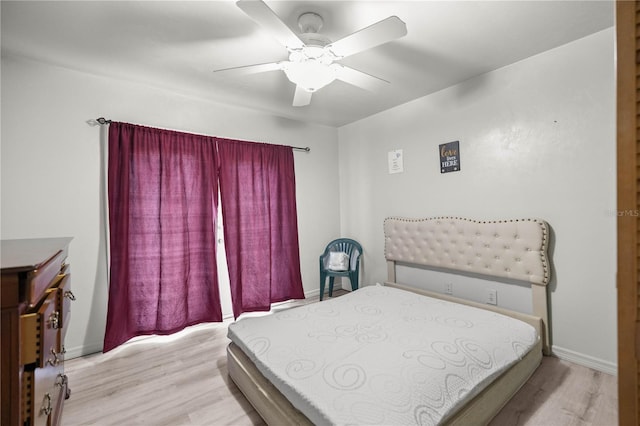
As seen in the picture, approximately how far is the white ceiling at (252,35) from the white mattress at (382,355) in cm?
204

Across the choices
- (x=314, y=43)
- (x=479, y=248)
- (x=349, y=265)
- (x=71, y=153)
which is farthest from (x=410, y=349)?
(x=71, y=153)

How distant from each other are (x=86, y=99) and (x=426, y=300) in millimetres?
3499

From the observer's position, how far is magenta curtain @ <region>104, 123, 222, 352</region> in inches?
98.1

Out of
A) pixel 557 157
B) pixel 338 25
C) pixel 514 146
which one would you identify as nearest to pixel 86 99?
pixel 338 25

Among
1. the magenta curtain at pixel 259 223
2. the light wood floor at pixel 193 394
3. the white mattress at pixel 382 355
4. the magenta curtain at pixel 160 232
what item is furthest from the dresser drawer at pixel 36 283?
the magenta curtain at pixel 259 223

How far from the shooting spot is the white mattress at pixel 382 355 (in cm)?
122

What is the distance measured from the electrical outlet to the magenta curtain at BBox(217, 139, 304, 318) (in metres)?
2.13

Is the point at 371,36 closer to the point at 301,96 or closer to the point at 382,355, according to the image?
the point at 301,96

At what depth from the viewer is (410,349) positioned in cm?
161

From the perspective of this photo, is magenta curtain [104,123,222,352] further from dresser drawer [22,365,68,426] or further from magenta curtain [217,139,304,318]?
dresser drawer [22,365,68,426]

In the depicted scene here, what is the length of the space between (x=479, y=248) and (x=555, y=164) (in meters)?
0.90

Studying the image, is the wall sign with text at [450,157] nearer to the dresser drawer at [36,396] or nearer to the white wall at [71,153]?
the white wall at [71,153]

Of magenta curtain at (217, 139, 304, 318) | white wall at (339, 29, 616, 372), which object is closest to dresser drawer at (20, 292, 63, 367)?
magenta curtain at (217, 139, 304, 318)

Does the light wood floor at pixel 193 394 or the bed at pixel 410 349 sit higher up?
the bed at pixel 410 349
